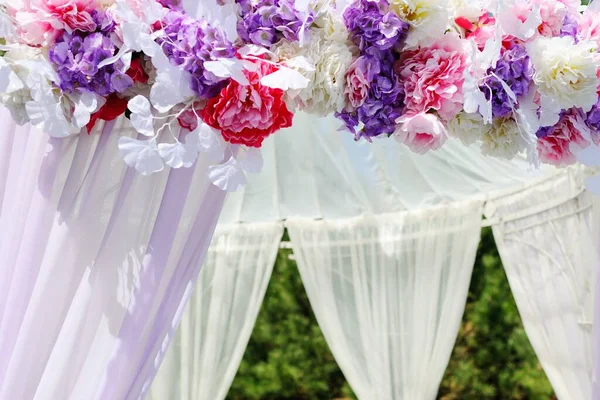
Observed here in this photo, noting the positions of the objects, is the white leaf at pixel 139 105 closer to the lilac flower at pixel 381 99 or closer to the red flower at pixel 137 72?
the red flower at pixel 137 72

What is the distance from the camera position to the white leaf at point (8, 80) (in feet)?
6.38

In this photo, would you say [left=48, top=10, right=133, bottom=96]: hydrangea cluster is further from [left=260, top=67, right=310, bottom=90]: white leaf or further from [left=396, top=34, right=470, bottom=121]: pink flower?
[left=396, top=34, right=470, bottom=121]: pink flower

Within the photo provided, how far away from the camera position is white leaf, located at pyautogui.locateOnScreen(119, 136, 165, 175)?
193cm

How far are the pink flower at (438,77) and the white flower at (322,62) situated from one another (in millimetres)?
167

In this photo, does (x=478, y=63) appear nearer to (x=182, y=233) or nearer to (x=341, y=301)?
(x=182, y=233)

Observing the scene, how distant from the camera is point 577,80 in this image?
2.13m

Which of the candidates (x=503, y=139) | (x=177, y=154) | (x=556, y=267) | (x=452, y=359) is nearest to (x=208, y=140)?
(x=177, y=154)

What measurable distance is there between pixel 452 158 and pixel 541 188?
0.47 m

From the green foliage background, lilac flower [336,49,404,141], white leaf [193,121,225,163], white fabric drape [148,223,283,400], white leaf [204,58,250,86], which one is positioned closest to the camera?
white leaf [204,58,250,86]

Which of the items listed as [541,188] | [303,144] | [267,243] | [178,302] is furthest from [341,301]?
[178,302]

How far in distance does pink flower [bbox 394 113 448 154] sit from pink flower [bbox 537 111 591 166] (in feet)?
1.10

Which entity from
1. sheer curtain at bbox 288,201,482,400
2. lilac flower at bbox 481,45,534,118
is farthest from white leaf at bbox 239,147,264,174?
sheer curtain at bbox 288,201,482,400

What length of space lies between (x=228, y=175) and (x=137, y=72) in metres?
0.35

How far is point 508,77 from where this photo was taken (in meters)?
2.14
